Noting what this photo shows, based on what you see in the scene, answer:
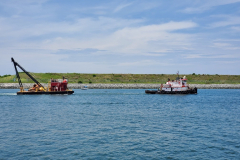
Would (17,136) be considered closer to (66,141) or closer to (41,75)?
(66,141)

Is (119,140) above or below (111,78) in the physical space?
below

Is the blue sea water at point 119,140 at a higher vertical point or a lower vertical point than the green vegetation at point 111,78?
lower

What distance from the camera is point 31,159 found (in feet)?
60.0

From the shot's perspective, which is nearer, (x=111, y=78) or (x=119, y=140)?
(x=119, y=140)

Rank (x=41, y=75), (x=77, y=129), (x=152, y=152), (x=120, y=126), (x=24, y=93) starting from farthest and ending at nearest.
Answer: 1. (x=41, y=75)
2. (x=24, y=93)
3. (x=120, y=126)
4. (x=77, y=129)
5. (x=152, y=152)

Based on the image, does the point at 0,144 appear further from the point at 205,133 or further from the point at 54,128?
the point at 205,133

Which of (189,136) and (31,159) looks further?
(189,136)

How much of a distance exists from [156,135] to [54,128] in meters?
12.6

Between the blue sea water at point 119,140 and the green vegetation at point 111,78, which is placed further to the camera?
the green vegetation at point 111,78

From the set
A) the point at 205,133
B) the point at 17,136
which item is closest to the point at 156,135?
the point at 205,133

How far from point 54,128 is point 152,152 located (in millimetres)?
14634

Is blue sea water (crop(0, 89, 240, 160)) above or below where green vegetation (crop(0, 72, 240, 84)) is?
below

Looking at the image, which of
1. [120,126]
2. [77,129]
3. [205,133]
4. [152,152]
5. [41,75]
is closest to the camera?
[152,152]

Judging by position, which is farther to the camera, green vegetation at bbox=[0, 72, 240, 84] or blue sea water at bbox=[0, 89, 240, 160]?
green vegetation at bbox=[0, 72, 240, 84]
